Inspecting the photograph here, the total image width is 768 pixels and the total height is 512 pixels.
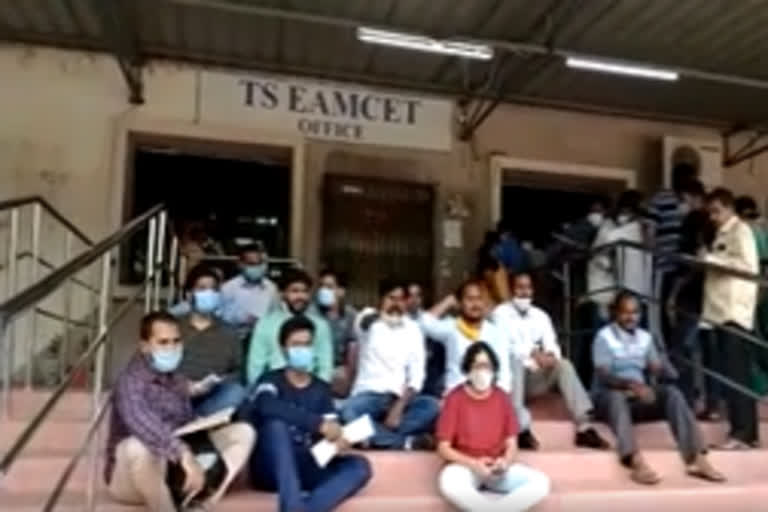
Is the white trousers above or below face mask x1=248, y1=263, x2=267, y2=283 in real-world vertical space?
below

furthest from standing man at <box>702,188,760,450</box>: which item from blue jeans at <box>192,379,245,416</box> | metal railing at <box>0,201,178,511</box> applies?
metal railing at <box>0,201,178,511</box>

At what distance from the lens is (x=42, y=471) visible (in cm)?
397

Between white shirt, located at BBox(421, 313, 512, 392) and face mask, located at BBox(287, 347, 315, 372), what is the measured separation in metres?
0.90

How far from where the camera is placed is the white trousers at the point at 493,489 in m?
4.09

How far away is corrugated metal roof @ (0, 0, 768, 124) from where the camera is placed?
6.75 m

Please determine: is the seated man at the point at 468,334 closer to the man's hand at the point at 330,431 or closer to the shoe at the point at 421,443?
the shoe at the point at 421,443

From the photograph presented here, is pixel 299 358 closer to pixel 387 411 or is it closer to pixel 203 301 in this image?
pixel 387 411

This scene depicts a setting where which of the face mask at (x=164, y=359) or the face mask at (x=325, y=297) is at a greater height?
the face mask at (x=325, y=297)

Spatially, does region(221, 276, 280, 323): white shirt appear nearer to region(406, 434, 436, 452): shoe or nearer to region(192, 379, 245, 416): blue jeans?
region(192, 379, 245, 416): blue jeans

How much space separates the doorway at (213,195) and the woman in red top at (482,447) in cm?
313

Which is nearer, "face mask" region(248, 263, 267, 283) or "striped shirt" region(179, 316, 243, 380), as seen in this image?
"striped shirt" region(179, 316, 243, 380)

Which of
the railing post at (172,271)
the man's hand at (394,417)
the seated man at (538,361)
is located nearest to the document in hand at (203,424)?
the man's hand at (394,417)

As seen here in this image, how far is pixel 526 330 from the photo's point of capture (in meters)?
5.54

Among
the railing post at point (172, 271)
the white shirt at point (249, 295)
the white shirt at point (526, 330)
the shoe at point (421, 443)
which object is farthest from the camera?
the railing post at point (172, 271)
